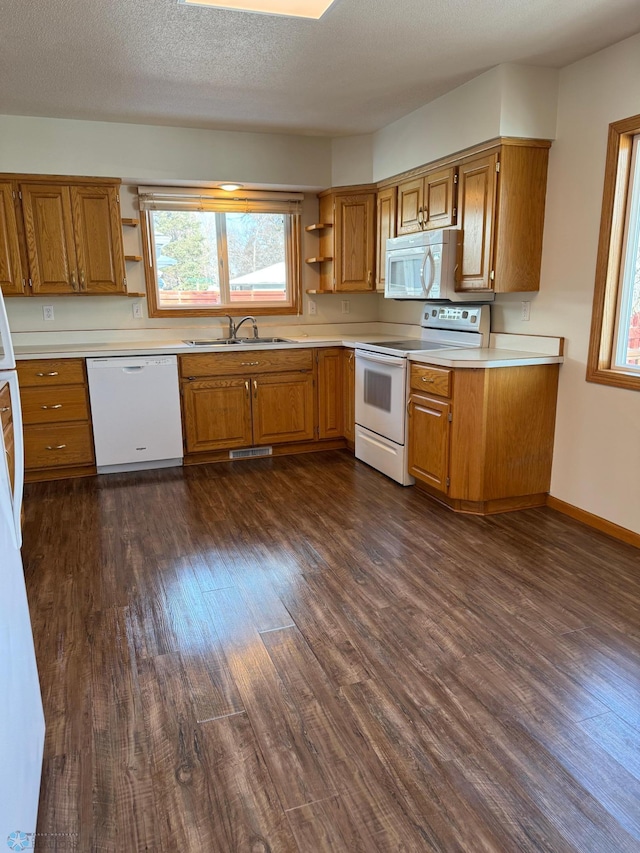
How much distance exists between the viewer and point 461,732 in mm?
1758

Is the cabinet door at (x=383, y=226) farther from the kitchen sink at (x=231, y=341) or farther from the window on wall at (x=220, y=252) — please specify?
the kitchen sink at (x=231, y=341)

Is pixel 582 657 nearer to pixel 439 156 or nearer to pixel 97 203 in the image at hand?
pixel 439 156

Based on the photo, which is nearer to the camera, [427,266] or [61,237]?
[427,266]

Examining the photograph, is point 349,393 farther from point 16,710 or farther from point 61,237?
point 16,710

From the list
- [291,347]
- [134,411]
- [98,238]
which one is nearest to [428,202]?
[291,347]

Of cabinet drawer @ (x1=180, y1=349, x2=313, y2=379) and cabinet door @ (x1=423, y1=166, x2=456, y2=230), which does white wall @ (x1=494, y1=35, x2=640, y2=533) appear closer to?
cabinet door @ (x1=423, y1=166, x2=456, y2=230)

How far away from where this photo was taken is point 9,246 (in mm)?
4082

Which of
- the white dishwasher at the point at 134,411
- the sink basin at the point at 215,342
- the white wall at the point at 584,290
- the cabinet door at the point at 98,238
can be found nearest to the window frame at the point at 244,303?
the sink basin at the point at 215,342

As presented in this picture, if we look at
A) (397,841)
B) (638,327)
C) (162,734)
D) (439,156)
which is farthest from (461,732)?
(439,156)

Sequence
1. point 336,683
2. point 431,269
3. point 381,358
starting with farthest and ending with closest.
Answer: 1. point 381,358
2. point 431,269
3. point 336,683

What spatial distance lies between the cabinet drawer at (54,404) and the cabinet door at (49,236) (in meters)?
0.76

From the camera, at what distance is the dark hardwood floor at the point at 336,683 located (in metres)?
1.47

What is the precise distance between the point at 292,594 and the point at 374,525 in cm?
88

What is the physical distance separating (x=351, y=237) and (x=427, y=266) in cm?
117
